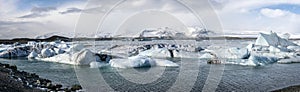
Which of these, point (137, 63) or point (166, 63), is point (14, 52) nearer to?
point (137, 63)

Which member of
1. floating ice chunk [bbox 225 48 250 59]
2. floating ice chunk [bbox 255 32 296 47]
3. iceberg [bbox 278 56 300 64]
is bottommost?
iceberg [bbox 278 56 300 64]

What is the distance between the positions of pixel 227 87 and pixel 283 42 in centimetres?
2419

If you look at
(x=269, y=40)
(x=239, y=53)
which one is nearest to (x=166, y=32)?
(x=269, y=40)

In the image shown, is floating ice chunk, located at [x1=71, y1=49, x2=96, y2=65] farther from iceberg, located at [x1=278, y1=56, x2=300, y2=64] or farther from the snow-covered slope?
the snow-covered slope

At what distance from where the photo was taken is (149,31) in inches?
5354

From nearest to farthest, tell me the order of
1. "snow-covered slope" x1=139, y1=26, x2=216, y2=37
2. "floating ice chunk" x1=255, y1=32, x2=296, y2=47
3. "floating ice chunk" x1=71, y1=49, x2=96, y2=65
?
"floating ice chunk" x1=71, y1=49, x2=96, y2=65 < "floating ice chunk" x1=255, y1=32, x2=296, y2=47 < "snow-covered slope" x1=139, y1=26, x2=216, y2=37

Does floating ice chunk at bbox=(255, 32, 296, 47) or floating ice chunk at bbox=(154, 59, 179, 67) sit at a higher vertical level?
floating ice chunk at bbox=(255, 32, 296, 47)

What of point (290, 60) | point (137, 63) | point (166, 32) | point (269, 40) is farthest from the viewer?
point (166, 32)

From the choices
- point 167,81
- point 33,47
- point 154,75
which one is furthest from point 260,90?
point 33,47

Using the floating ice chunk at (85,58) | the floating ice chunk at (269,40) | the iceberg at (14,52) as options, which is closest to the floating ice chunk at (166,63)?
the floating ice chunk at (85,58)

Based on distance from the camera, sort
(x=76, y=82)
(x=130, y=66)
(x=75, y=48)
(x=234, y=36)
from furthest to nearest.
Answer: (x=234, y=36), (x=75, y=48), (x=130, y=66), (x=76, y=82)

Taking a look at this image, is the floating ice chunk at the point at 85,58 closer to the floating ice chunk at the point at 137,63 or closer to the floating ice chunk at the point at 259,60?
the floating ice chunk at the point at 137,63

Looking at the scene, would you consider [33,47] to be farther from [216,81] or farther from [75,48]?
[216,81]

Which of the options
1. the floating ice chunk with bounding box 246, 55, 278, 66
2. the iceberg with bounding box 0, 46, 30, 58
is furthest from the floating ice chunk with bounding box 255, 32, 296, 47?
the iceberg with bounding box 0, 46, 30, 58
